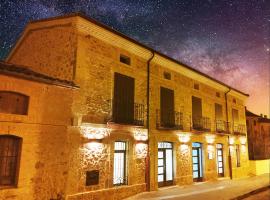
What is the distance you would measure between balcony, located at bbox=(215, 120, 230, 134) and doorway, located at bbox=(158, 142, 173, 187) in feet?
18.0

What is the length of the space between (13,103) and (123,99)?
4.78 metres

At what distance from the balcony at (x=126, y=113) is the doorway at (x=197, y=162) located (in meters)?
5.51

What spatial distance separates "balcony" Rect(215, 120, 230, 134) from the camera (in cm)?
1745

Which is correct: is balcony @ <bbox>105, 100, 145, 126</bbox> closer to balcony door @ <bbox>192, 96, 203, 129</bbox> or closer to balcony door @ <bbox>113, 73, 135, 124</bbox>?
balcony door @ <bbox>113, 73, 135, 124</bbox>

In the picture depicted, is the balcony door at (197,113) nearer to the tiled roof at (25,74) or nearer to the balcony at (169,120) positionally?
the balcony at (169,120)

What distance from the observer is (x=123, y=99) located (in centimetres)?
1111

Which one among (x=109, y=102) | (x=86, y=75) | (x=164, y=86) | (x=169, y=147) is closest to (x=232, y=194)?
(x=169, y=147)

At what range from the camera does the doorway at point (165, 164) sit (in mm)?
12852

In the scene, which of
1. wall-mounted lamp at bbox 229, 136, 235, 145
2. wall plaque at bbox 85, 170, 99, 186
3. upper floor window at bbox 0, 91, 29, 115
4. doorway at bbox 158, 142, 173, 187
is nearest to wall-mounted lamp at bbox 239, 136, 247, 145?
wall-mounted lamp at bbox 229, 136, 235, 145

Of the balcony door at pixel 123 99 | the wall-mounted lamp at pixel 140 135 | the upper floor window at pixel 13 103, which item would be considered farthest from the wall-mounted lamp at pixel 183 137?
the upper floor window at pixel 13 103

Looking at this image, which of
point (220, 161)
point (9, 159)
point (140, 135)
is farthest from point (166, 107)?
point (9, 159)

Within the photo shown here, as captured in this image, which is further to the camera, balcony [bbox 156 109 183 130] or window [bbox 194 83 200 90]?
window [bbox 194 83 200 90]

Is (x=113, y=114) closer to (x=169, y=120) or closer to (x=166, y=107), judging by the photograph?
(x=166, y=107)

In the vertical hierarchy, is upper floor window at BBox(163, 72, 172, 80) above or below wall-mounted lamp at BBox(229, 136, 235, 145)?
above
